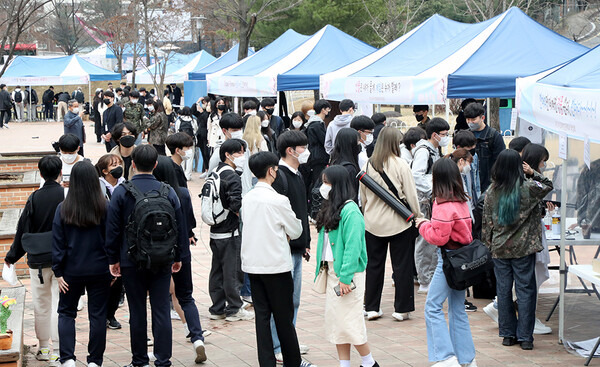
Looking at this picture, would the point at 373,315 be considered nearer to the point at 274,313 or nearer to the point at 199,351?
the point at 199,351

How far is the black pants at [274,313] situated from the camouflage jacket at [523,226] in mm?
1935

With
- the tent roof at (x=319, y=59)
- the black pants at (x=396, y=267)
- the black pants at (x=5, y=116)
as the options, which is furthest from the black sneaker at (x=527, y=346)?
the black pants at (x=5, y=116)

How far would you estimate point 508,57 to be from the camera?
1074cm

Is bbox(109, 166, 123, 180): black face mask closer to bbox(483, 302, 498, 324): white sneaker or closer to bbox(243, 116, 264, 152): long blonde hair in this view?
bbox(243, 116, 264, 152): long blonde hair

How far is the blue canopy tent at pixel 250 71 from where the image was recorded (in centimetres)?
1657

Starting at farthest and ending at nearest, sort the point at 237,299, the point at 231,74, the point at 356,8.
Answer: the point at 356,8 → the point at 231,74 → the point at 237,299

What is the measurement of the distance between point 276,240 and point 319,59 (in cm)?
1139

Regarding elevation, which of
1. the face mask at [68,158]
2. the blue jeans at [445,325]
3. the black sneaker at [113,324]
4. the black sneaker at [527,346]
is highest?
the face mask at [68,158]

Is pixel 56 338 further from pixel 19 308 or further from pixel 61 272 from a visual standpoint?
pixel 61 272

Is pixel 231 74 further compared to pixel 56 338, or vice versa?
pixel 231 74

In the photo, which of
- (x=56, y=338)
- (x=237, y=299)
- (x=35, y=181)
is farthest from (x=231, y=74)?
(x=56, y=338)

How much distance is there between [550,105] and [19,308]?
4729 mm

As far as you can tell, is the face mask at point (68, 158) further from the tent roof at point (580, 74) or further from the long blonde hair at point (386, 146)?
the tent roof at point (580, 74)

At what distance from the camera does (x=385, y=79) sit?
1145 cm
